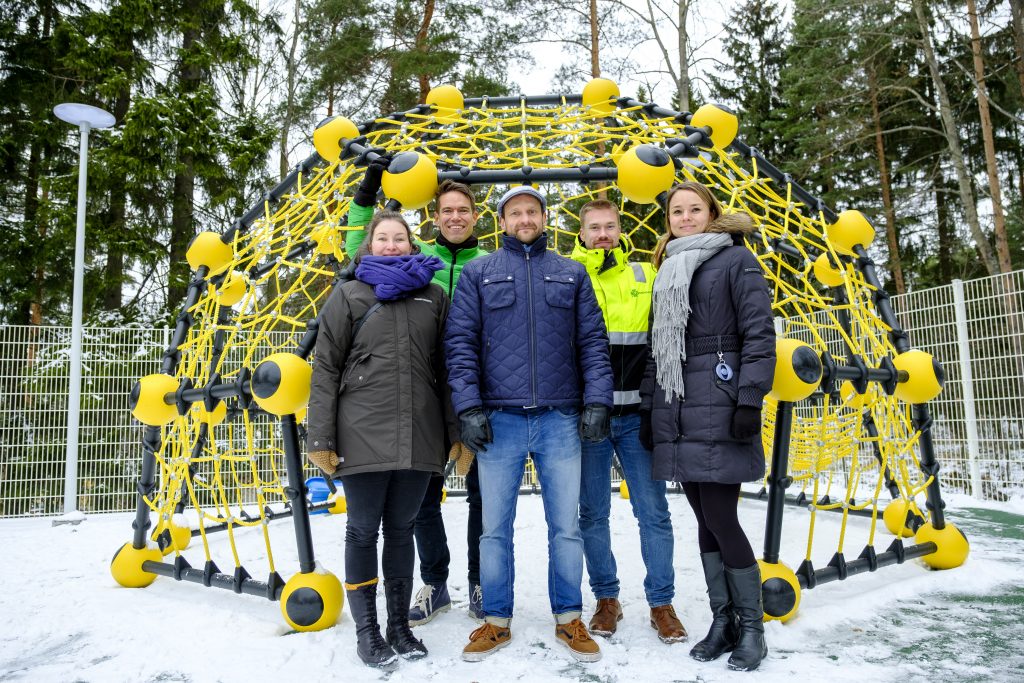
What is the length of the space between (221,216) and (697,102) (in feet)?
36.0

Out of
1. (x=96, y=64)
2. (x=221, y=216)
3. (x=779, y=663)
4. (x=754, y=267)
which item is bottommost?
(x=779, y=663)

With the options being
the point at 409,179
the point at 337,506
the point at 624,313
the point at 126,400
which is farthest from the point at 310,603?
the point at 126,400

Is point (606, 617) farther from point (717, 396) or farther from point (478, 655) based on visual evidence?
point (717, 396)

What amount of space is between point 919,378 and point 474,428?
2.05 metres

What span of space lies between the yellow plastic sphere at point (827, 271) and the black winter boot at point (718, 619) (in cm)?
213

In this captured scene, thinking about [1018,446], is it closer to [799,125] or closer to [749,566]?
[749,566]

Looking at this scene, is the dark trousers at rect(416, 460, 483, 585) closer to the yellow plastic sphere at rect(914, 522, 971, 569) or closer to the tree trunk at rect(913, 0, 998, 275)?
the yellow plastic sphere at rect(914, 522, 971, 569)

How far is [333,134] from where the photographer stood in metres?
3.47

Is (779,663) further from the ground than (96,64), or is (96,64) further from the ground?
(96,64)

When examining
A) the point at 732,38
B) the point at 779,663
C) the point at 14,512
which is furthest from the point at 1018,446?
the point at 732,38

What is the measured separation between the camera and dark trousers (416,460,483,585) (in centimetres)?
290

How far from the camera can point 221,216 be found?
1080 cm

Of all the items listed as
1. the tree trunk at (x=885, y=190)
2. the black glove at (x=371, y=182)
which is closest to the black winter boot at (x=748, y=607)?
the black glove at (x=371, y=182)

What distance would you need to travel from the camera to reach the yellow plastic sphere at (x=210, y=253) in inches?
138
